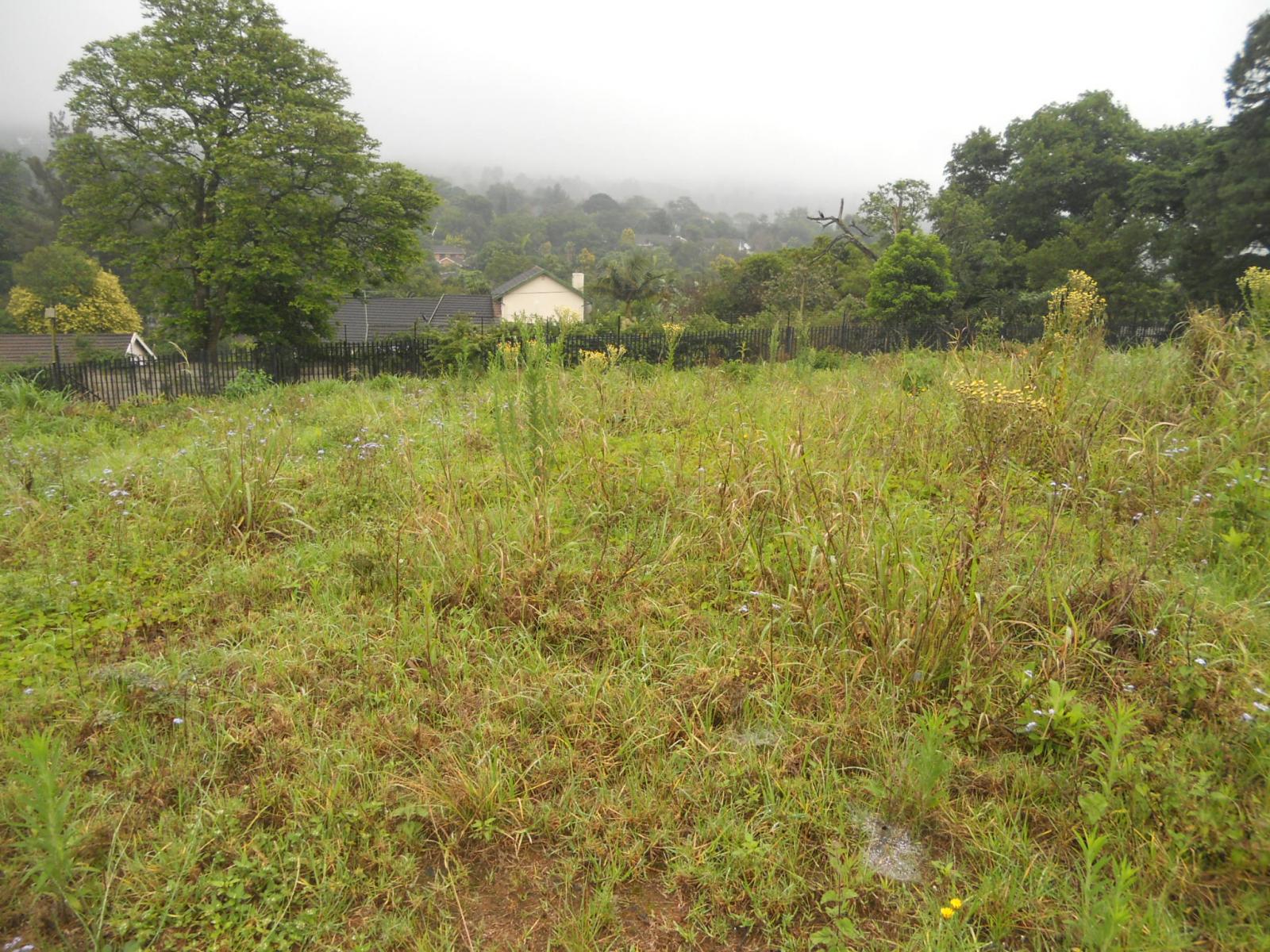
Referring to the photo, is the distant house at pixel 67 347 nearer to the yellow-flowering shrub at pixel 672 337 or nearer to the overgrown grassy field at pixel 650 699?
the yellow-flowering shrub at pixel 672 337

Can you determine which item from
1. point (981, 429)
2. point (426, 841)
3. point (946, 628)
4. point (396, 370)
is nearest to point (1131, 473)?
point (981, 429)

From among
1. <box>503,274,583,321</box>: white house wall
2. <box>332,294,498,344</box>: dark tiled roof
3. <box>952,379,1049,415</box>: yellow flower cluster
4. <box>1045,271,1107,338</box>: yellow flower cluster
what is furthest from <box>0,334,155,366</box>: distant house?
<box>952,379,1049,415</box>: yellow flower cluster

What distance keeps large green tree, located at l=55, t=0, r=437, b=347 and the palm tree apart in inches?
885

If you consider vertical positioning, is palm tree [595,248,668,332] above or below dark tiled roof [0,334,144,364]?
above

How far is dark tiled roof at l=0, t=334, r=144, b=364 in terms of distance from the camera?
29625 mm

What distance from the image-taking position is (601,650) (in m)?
2.71

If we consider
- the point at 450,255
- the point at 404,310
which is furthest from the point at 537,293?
the point at 450,255

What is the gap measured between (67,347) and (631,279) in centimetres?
2973

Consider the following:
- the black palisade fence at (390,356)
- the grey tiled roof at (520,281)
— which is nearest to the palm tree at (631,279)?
the grey tiled roof at (520,281)

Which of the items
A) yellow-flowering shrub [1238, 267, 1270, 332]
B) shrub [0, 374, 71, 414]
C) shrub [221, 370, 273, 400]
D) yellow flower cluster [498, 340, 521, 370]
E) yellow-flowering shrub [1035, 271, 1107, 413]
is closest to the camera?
yellow-flowering shrub [1035, 271, 1107, 413]

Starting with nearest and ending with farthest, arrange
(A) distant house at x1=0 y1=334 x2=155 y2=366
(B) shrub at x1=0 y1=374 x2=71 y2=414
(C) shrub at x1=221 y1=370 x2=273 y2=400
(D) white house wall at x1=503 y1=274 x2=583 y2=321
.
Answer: (B) shrub at x1=0 y1=374 x2=71 y2=414
(C) shrub at x1=221 y1=370 x2=273 y2=400
(A) distant house at x1=0 y1=334 x2=155 y2=366
(D) white house wall at x1=503 y1=274 x2=583 y2=321

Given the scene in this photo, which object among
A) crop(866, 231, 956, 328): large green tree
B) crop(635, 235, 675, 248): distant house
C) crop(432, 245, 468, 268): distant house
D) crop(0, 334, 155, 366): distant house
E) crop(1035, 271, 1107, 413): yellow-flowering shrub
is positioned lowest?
crop(0, 334, 155, 366): distant house

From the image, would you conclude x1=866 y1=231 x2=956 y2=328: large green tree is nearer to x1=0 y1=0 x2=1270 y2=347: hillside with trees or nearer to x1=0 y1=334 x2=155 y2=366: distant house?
x1=0 y1=0 x2=1270 y2=347: hillside with trees

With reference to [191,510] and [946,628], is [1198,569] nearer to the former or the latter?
[946,628]
